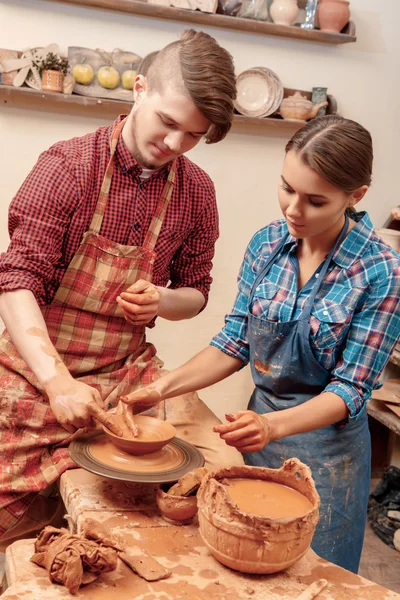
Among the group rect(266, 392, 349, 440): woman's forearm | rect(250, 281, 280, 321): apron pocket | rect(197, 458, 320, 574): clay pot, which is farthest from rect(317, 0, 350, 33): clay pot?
rect(197, 458, 320, 574): clay pot

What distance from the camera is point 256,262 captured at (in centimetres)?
270

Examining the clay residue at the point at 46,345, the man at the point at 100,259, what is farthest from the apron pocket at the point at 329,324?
the clay residue at the point at 46,345

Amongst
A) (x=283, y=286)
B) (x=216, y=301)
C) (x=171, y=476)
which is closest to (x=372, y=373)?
(x=283, y=286)

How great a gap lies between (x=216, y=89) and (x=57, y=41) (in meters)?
2.00

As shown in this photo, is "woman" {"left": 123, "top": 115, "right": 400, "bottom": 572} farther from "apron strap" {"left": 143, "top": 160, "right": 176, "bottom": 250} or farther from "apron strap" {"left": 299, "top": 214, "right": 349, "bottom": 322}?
"apron strap" {"left": 143, "top": 160, "right": 176, "bottom": 250}

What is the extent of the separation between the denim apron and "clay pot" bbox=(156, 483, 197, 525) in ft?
2.19

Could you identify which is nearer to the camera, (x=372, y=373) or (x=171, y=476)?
(x=171, y=476)

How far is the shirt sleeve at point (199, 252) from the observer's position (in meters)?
3.01

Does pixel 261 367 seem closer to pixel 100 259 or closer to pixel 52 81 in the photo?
pixel 100 259

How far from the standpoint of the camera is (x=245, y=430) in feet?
6.70

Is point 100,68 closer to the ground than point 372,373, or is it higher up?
higher up

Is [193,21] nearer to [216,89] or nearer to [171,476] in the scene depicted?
[216,89]

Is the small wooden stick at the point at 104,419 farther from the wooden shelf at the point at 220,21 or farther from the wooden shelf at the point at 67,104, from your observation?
the wooden shelf at the point at 220,21

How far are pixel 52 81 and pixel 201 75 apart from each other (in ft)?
5.82
